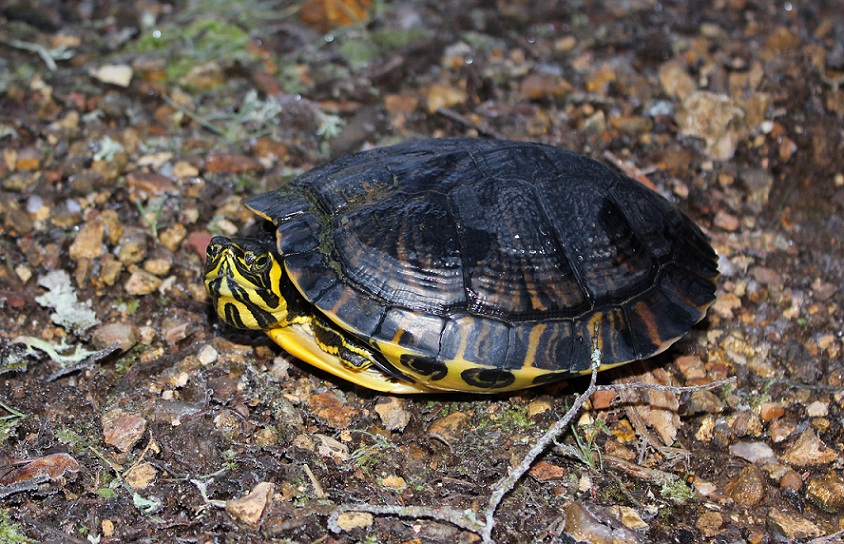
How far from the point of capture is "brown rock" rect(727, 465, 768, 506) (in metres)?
3.60

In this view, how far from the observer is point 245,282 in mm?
3732

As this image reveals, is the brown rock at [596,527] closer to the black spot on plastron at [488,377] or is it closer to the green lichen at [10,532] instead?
the black spot on plastron at [488,377]

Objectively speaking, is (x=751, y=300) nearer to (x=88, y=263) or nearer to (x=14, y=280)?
(x=88, y=263)

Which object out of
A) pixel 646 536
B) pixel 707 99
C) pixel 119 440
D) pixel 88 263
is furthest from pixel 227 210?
pixel 707 99

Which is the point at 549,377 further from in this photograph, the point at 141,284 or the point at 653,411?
the point at 141,284

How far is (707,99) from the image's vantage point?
5.61 meters

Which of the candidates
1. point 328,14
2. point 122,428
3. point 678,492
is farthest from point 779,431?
point 328,14

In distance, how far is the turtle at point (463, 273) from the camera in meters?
3.57

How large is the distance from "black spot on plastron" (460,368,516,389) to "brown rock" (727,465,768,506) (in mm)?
1131

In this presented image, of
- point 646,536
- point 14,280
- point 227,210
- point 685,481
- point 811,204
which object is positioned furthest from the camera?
point 811,204

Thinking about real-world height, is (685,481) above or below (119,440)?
above

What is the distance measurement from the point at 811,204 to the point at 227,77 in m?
4.17

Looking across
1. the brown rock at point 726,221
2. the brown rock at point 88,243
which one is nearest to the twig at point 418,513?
the brown rock at point 88,243

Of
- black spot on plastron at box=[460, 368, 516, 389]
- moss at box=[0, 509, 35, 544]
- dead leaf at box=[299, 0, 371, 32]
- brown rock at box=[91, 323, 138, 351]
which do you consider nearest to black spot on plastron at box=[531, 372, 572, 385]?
black spot on plastron at box=[460, 368, 516, 389]
